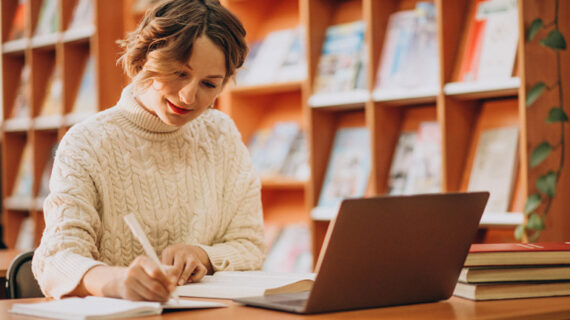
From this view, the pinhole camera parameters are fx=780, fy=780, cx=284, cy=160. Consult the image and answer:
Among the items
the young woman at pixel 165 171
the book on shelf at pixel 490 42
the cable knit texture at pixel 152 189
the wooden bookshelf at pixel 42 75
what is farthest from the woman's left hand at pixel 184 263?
the wooden bookshelf at pixel 42 75

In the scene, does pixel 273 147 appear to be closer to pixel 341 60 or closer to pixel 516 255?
pixel 341 60

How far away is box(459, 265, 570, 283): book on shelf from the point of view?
1334mm

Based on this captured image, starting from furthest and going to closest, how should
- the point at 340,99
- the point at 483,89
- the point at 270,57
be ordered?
the point at 270,57 → the point at 340,99 → the point at 483,89

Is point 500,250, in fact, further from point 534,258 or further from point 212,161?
point 212,161

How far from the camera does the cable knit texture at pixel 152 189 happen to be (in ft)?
5.29

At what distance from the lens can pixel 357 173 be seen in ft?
10.6

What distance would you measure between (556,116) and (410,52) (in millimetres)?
711

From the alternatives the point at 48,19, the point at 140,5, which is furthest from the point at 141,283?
the point at 48,19

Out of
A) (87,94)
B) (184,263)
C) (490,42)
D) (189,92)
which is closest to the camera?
(184,263)

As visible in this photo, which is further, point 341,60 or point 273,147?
point 273,147

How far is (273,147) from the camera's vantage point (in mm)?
3686

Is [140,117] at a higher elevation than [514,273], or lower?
higher

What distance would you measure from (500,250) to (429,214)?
21cm

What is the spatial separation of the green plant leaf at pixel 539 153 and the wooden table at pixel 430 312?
1.18 metres
